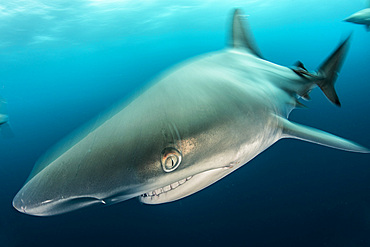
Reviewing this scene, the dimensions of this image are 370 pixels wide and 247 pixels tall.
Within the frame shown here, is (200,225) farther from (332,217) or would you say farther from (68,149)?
(68,149)

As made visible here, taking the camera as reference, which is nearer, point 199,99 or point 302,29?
point 199,99

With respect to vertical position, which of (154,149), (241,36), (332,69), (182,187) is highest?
(241,36)

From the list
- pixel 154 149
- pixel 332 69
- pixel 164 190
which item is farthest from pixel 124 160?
pixel 332 69

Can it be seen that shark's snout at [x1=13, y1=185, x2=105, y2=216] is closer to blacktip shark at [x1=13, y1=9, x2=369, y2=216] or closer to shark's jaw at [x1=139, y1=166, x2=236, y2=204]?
blacktip shark at [x1=13, y1=9, x2=369, y2=216]

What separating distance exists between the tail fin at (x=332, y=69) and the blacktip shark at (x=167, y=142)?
31.2 inches

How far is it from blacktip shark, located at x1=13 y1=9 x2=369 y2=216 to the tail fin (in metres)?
0.79

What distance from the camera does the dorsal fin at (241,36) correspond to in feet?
8.14

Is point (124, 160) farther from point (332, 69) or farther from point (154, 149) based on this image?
point (332, 69)

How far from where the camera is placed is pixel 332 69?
2010mm

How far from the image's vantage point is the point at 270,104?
1381 millimetres

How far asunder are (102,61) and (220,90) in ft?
163

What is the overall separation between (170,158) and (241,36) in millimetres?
2218

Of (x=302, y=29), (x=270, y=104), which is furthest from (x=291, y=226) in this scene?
(x=302, y=29)

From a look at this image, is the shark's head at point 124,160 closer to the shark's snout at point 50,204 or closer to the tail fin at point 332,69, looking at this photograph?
the shark's snout at point 50,204
